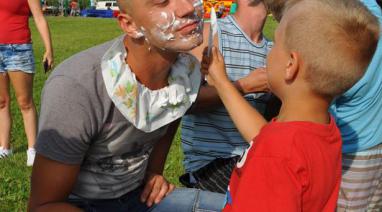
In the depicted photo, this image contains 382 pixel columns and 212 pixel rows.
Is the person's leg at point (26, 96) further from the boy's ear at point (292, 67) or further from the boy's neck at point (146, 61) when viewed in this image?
the boy's ear at point (292, 67)

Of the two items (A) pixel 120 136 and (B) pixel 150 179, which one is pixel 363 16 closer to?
(A) pixel 120 136

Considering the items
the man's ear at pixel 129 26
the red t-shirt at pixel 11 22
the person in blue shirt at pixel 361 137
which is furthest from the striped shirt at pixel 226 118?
the red t-shirt at pixel 11 22

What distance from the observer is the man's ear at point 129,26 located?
2.31m

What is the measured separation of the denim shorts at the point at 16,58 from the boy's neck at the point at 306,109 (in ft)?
12.1

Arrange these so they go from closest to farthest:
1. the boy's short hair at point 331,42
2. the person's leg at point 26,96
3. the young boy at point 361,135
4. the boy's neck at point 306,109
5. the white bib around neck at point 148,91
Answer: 1. the boy's short hair at point 331,42
2. the boy's neck at point 306,109
3. the white bib around neck at point 148,91
4. the young boy at point 361,135
5. the person's leg at point 26,96

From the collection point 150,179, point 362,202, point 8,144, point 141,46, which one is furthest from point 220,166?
point 8,144

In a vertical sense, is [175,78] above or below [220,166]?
above

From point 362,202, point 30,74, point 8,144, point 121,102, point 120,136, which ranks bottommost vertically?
point 8,144

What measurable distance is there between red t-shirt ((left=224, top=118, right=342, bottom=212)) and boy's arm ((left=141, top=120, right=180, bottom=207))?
0.86 m

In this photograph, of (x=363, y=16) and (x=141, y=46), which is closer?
(x=363, y=16)

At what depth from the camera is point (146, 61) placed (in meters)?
2.35

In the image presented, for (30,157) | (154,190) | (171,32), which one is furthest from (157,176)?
(30,157)

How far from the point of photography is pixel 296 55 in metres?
1.91

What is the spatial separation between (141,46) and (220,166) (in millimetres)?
1134
